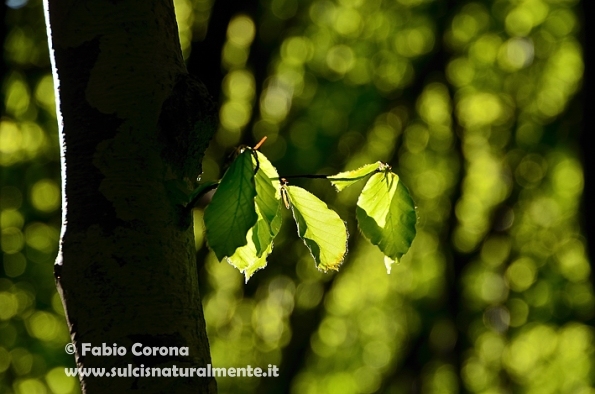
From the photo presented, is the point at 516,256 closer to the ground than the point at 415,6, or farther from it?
closer to the ground

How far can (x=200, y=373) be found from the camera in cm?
49

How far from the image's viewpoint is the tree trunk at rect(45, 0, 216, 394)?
1.57ft

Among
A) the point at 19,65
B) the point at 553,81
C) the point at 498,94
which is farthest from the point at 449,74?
the point at 19,65

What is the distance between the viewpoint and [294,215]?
0.68 meters

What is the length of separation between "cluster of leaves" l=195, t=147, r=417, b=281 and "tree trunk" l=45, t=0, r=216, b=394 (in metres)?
0.03

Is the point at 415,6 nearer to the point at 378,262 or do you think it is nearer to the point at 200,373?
the point at 378,262

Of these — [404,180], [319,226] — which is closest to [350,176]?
[319,226]

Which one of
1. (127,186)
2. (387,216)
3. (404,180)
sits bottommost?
(404,180)

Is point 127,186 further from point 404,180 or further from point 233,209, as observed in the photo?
point 404,180

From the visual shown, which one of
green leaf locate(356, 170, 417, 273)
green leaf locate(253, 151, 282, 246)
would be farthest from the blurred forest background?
green leaf locate(253, 151, 282, 246)

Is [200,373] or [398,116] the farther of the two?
[398,116]

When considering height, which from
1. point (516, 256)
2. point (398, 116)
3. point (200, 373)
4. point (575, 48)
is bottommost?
point (516, 256)

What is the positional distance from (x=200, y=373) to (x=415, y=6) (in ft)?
18.8

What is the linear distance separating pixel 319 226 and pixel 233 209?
15 cm
